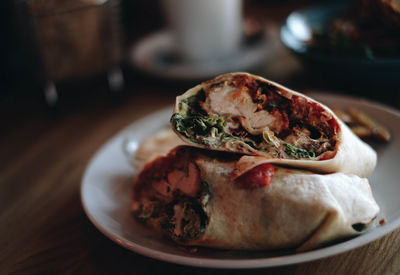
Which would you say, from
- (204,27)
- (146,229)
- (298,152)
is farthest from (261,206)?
(204,27)

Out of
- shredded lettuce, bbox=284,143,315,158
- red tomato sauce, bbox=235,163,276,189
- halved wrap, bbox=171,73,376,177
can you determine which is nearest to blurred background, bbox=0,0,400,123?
halved wrap, bbox=171,73,376,177

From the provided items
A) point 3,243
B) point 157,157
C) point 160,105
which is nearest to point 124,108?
point 160,105

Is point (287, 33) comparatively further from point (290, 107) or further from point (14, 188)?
point (14, 188)

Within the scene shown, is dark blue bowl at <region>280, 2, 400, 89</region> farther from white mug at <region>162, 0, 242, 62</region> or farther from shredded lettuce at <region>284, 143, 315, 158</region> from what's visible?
shredded lettuce at <region>284, 143, 315, 158</region>

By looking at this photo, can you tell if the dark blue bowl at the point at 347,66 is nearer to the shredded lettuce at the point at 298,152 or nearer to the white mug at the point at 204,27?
the white mug at the point at 204,27

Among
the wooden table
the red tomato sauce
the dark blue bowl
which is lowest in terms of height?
the wooden table

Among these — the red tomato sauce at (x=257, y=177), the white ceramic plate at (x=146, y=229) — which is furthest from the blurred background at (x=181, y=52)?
the red tomato sauce at (x=257, y=177)

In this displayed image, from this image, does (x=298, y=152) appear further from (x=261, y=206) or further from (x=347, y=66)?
(x=347, y=66)
